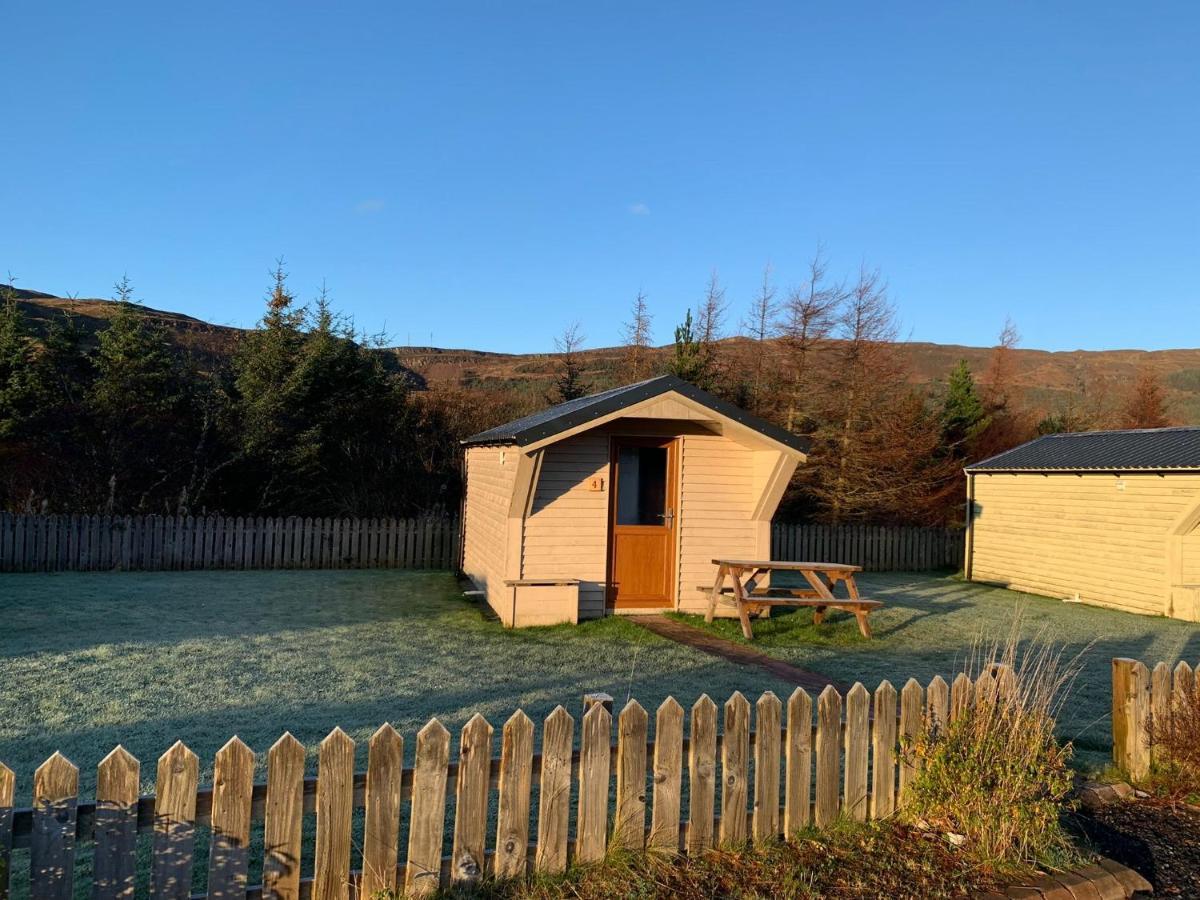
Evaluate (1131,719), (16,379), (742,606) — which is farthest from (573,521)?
(16,379)

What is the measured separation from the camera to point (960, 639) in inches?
407

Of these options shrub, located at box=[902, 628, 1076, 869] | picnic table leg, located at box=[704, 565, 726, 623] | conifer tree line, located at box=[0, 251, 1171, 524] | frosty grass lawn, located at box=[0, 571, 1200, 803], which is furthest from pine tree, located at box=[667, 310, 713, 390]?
shrub, located at box=[902, 628, 1076, 869]

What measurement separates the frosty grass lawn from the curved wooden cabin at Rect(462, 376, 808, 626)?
74 centimetres

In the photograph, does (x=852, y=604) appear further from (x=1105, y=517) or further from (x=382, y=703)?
(x=1105, y=517)

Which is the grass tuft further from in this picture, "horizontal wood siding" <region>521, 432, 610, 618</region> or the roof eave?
the roof eave

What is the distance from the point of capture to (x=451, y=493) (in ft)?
63.1

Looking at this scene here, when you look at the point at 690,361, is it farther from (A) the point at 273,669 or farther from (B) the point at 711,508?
(A) the point at 273,669

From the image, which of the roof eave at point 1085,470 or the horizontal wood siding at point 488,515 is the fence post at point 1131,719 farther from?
the roof eave at point 1085,470

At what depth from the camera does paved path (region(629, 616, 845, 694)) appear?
7.66 meters

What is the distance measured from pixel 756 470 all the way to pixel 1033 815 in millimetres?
7728

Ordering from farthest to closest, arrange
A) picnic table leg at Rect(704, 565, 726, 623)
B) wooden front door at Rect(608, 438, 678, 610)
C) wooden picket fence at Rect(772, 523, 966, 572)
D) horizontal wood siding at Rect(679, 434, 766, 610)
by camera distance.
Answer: wooden picket fence at Rect(772, 523, 966, 572) → horizontal wood siding at Rect(679, 434, 766, 610) → wooden front door at Rect(608, 438, 678, 610) → picnic table leg at Rect(704, 565, 726, 623)

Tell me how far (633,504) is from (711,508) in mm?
1066

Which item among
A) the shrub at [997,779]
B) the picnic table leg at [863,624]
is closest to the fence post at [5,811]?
the shrub at [997,779]

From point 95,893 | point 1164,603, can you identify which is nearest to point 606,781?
point 95,893
